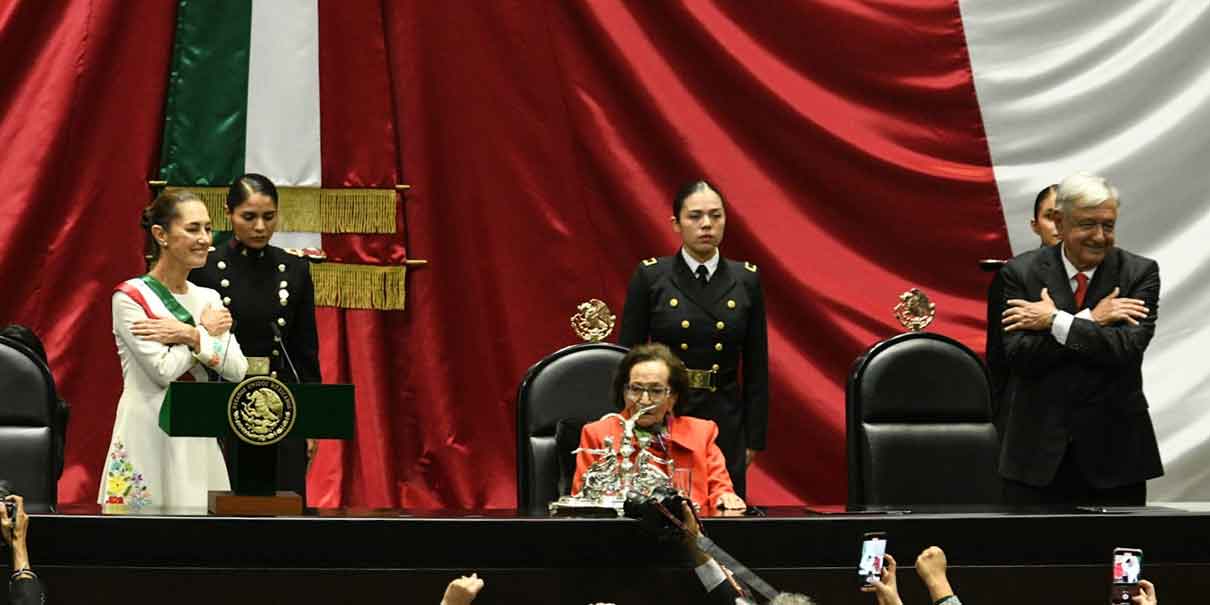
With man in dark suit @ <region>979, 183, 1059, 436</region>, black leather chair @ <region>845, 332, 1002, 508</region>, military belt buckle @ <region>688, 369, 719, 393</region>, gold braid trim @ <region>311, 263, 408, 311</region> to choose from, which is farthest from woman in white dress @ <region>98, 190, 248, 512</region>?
man in dark suit @ <region>979, 183, 1059, 436</region>

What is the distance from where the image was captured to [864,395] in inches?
172

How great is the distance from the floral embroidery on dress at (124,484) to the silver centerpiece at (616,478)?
123 centimetres

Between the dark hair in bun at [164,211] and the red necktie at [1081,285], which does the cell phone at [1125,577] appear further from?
the dark hair in bun at [164,211]

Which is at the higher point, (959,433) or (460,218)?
(460,218)

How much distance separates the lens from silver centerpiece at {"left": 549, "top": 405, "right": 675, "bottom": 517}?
3.46 meters

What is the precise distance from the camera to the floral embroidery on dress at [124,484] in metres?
4.29

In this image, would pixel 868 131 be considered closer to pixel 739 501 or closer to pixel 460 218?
pixel 460 218

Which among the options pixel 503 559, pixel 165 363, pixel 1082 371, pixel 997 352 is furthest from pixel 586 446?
pixel 997 352

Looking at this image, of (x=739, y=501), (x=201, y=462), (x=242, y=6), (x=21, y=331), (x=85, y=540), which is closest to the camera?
(x=85, y=540)

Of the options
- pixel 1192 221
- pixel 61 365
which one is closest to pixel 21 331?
pixel 61 365

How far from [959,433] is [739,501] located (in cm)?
90

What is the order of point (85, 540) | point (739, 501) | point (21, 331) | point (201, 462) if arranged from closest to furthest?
Answer: point (85, 540)
point (739, 501)
point (201, 462)
point (21, 331)

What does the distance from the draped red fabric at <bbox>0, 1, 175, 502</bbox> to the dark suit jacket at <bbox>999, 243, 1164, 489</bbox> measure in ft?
10.4

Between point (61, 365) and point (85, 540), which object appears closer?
point (85, 540)
